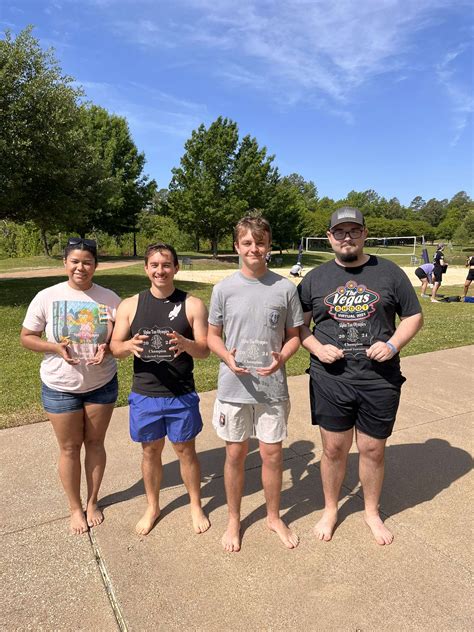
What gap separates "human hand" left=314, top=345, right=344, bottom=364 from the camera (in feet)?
8.23

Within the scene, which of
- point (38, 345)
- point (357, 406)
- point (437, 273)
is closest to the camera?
point (38, 345)

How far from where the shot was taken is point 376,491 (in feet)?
9.19

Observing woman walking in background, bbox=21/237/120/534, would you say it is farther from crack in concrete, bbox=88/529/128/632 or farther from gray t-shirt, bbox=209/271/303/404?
gray t-shirt, bbox=209/271/303/404

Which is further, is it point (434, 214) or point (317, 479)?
point (434, 214)

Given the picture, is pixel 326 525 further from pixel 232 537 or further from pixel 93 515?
pixel 93 515

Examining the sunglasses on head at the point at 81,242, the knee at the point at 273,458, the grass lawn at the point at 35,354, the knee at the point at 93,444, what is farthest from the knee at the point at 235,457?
the grass lawn at the point at 35,354

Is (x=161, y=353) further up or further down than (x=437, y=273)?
further up

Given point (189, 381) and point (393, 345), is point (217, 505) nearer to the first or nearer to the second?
point (189, 381)

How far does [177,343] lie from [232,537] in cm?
126

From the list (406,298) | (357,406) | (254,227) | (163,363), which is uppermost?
(254,227)

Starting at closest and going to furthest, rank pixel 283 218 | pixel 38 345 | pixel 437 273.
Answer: pixel 38 345 < pixel 437 273 < pixel 283 218

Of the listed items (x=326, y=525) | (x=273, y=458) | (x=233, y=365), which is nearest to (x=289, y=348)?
(x=233, y=365)

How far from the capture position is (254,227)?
246cm

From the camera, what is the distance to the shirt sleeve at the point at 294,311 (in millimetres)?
2555
